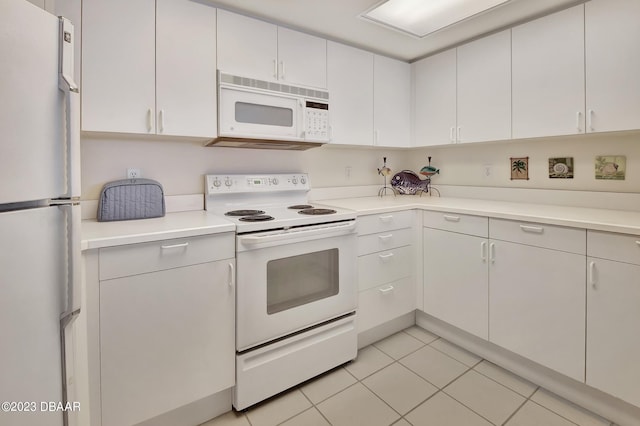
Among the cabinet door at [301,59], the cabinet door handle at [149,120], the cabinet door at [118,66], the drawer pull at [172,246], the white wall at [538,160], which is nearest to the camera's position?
the drawer pull at [172,246]

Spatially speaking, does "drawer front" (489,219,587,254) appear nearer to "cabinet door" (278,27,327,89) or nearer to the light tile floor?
the light tile floor

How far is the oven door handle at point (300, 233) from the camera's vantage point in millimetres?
1575

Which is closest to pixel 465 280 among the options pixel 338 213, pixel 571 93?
pixel 338 213

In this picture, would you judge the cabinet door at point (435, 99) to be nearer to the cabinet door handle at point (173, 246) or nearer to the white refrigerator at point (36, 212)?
the cabinet door handle at point (173, 246)

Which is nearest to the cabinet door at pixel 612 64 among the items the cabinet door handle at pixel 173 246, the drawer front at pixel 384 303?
the drawer front at pixel 384 303

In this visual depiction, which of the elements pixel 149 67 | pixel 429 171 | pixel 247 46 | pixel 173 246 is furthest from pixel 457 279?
pixel 149 67

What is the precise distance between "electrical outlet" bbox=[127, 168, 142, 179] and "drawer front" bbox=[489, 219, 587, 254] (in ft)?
6.99

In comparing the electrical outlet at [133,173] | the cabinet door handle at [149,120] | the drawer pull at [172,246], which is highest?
the cabinet door handle at [149,120]

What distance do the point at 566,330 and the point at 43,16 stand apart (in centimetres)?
239

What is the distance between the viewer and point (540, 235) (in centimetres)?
174

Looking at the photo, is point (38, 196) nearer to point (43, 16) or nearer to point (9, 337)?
point (9, 337)

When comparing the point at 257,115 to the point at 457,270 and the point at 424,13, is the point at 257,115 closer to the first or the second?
the point at 424,13

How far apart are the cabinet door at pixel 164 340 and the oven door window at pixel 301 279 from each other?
228 mm

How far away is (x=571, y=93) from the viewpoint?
1.90 meters
